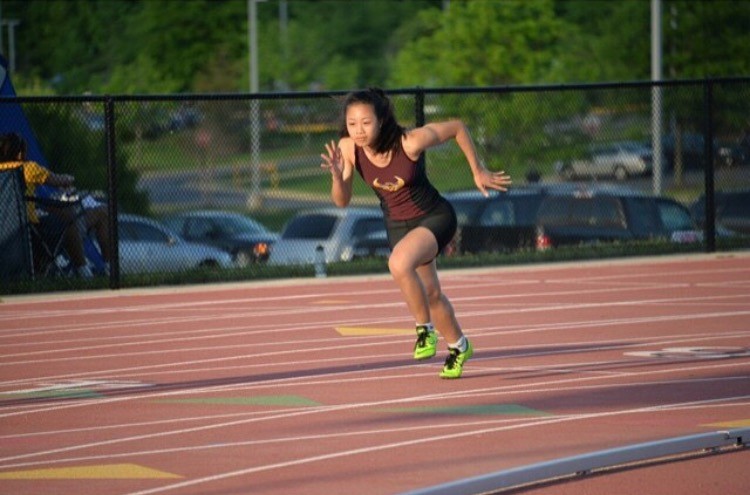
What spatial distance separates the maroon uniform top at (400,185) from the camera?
11.3 m

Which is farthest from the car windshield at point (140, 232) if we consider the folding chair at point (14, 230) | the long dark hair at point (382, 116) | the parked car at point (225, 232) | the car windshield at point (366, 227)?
the long dark hair at point (382, 116)

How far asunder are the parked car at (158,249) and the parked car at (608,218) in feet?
14.3

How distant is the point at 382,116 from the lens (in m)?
11.1

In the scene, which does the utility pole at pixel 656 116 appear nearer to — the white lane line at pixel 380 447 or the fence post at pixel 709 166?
the fence post at pixel 709 166

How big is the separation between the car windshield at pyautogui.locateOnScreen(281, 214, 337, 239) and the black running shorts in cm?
1404

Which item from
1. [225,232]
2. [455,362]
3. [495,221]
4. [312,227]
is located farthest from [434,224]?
[225,232]

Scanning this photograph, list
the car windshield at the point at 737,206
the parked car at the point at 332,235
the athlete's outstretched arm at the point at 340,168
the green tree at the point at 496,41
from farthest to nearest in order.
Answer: the green tree at the point at 496,41, the parked car at the point at 332,235, the car windshield at the point at 737,206, the athlete's outstretched arm at the point at 340,168

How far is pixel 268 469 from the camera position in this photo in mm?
8617

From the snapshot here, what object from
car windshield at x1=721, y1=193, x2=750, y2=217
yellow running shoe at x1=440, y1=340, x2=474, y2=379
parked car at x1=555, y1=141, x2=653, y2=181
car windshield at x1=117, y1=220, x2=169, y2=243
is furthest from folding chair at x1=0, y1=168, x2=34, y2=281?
parked car at x1=555, y1=141, x2=653, y2=181

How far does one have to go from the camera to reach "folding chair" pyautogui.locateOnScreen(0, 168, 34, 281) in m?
18.3

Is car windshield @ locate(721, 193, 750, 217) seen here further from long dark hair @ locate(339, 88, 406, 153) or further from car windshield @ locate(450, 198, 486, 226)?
long dark hair @ locate(339, 88, 406, 153)

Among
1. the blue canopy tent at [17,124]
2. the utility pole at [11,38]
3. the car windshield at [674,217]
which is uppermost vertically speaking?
the utility pole at [11,38]

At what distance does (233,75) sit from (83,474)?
5780 centimetres

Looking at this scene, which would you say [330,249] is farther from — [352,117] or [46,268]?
[352,117]
